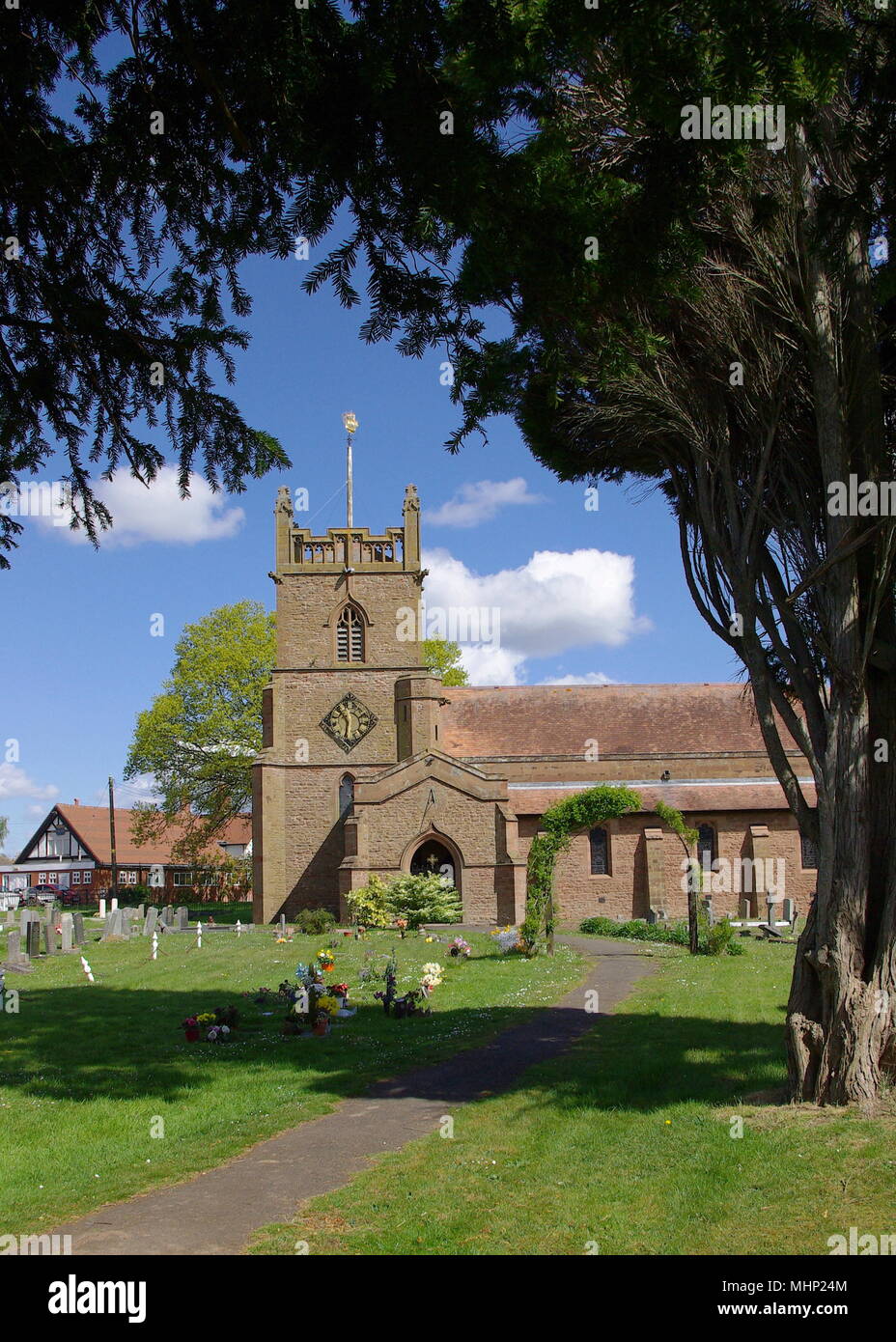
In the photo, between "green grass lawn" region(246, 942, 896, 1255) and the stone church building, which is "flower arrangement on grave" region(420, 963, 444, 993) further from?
the stone church building

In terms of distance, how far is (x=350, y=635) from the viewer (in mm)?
38750

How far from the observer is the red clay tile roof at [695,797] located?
117 feet

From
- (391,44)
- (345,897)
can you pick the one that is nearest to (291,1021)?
(391,44)

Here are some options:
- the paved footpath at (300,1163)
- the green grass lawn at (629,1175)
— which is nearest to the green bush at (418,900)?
the paved footpath at (300,1163)

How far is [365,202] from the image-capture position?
663 centimetres

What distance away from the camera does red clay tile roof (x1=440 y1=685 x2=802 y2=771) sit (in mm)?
38781

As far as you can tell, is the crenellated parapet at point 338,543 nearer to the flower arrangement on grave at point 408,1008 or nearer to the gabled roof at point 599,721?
the gabled roof at point 599,721

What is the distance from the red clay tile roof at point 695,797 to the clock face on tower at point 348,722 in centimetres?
580

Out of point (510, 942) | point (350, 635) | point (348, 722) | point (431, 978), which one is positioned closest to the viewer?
point (431, 978)

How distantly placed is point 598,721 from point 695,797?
5313 mm

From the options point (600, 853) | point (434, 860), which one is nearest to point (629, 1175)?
point (434, 860)

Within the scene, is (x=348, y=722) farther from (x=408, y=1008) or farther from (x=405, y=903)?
(x=408, y=1008)

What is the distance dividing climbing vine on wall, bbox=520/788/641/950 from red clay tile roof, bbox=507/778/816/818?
1136 cm
